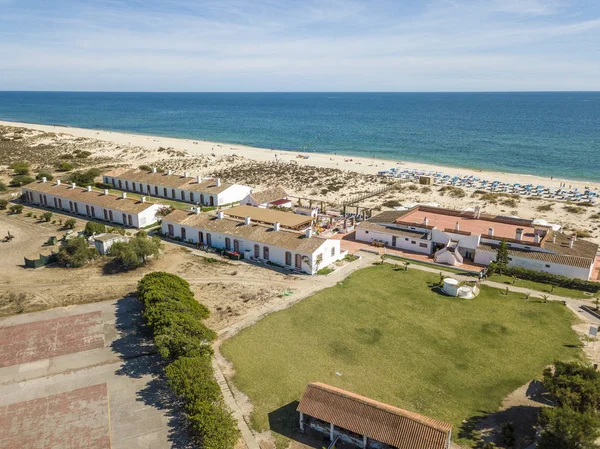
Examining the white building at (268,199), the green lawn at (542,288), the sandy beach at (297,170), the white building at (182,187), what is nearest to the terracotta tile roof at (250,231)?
the white building at (268,199)

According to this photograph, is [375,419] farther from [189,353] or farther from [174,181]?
[174,181]

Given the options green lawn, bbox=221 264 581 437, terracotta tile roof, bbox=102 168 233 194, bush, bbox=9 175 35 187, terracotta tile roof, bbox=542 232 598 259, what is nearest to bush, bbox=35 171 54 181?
bush, bbox=9 175 35 187

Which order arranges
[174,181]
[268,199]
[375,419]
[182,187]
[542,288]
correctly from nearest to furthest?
[375,419] < [542,288] < [268,199] < [182,187] < [174,181]

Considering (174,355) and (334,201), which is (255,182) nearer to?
(334,201)

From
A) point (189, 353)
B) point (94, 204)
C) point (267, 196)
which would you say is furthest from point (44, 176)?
point (189, 353)

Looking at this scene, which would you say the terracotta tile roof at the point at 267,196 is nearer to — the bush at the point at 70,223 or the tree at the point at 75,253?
the bush at the point at 70,223
